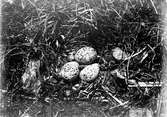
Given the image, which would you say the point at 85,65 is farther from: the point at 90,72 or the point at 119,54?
the point at 119,54

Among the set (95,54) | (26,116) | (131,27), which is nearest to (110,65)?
(95,54)

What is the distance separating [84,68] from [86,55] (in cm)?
9

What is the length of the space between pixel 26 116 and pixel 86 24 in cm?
74

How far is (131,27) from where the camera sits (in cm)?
246

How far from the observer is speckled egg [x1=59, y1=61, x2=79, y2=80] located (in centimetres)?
241

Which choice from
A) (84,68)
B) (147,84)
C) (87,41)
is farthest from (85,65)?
(147,84)

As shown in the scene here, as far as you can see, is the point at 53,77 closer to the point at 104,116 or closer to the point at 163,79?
the point at 104,116

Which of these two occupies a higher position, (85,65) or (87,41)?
(87,41)

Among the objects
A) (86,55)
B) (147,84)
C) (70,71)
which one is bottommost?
(147,84)

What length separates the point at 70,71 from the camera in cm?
240

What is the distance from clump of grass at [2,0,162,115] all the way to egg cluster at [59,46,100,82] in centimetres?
5

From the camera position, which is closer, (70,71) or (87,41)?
(70,71)

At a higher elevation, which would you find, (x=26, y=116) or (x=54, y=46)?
(x=54, y=46)

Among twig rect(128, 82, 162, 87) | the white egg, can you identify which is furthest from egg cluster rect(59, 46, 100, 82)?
twig rect(128, 82, 162, 87)
